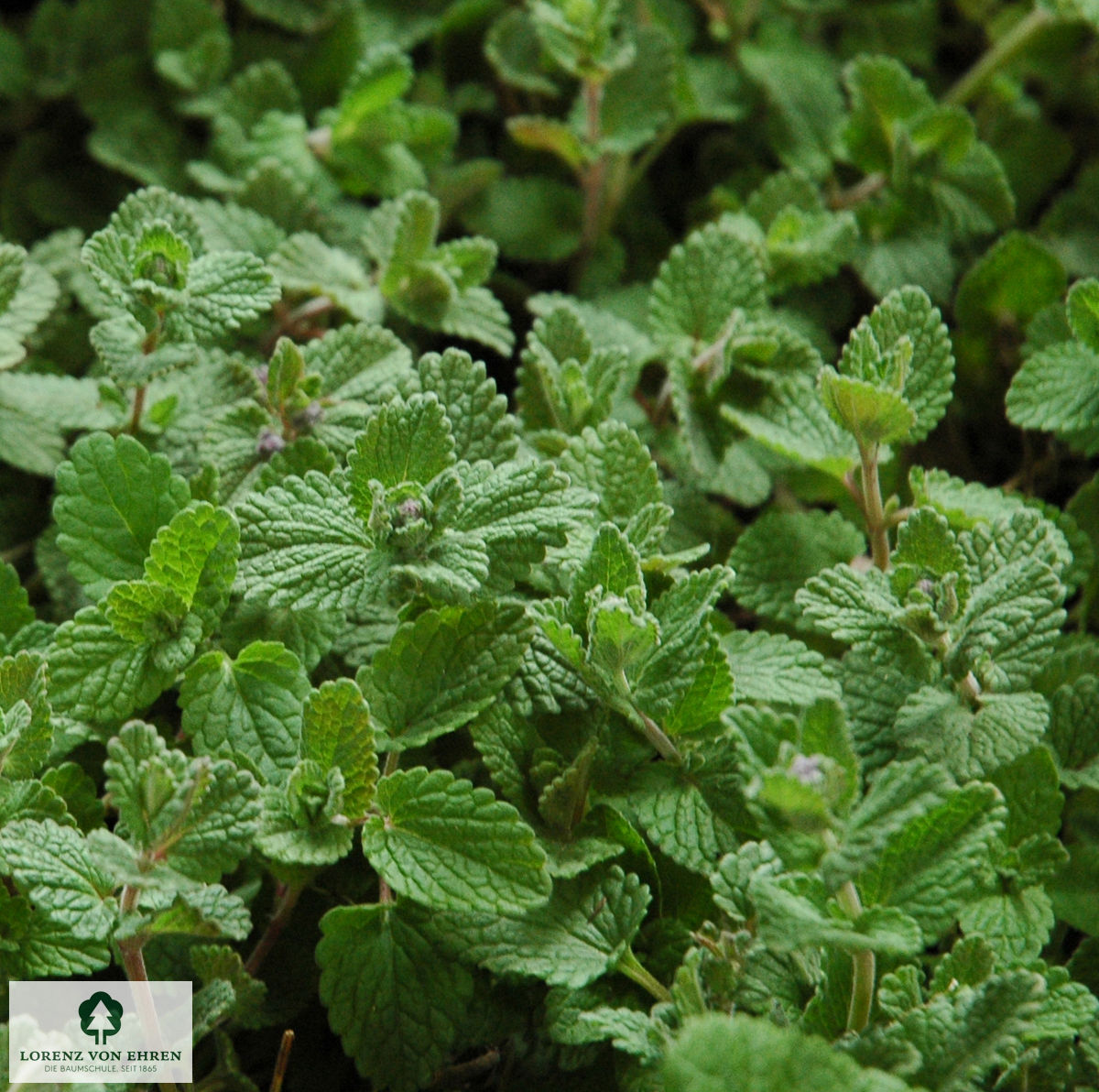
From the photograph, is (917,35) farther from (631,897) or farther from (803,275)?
(631,897)

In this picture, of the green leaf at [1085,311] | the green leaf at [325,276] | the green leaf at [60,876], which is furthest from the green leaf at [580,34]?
the green leaf at [60,876]

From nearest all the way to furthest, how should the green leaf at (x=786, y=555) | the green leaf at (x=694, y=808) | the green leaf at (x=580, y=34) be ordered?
the green leaf at (x=694, y=808), the green leaf at (x=786, y=555), the green leaf at (x=580, y=34)

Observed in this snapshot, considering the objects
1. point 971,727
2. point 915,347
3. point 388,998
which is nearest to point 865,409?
point 915,347

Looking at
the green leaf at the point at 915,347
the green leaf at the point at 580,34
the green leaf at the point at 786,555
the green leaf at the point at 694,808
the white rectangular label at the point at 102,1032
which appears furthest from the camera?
the green leaf at the point at 580,34

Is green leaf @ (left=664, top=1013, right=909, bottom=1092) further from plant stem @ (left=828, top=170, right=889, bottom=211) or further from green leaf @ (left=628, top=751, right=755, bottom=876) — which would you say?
plant stem @ (left=828, top=170, right=889, bottom=211)

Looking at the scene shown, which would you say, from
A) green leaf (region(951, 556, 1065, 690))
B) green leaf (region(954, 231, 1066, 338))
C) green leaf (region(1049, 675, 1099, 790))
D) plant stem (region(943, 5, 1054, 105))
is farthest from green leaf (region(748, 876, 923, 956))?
plant stem (region(943, 5, 1054, 105))

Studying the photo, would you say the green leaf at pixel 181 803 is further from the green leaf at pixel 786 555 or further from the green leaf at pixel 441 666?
the green leaf at pixel 786 555

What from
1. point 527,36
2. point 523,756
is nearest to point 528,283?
point 527,36
